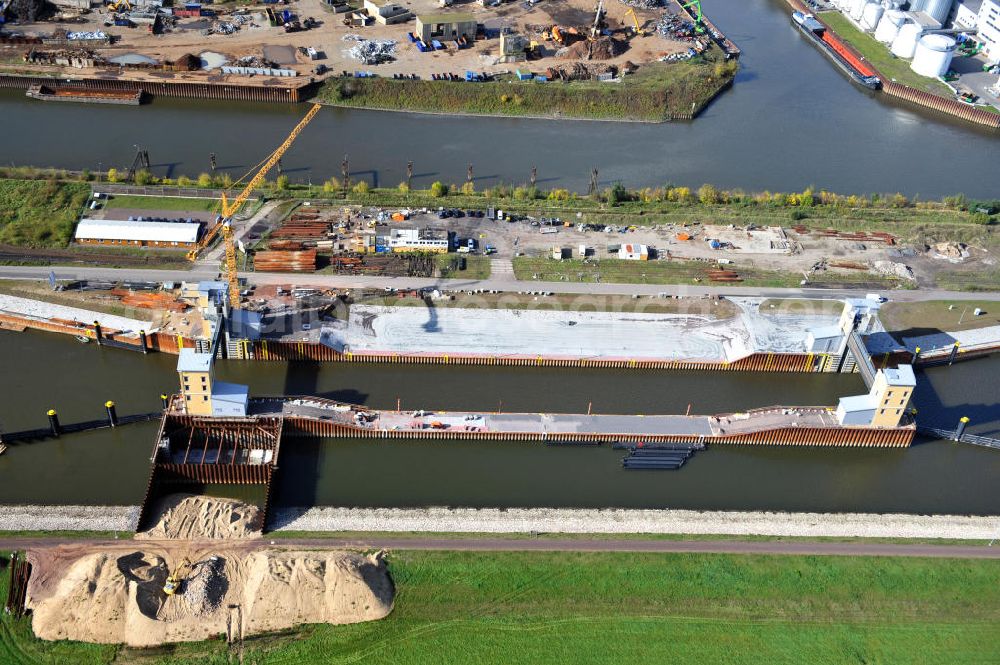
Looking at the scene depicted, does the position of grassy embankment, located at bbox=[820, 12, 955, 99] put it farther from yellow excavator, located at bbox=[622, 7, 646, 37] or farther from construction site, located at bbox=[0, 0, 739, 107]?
yellow excavator, located at bbox=[622, 7, 646, 37]

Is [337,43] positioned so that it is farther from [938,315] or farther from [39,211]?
[938,315]

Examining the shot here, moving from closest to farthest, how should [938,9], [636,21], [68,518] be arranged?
1. [68,518]
2. [636,21]
3. [938,9]

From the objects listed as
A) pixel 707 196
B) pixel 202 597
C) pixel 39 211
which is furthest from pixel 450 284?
pixel 39 211

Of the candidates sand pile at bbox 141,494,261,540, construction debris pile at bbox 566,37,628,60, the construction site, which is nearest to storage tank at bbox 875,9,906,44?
the construction site

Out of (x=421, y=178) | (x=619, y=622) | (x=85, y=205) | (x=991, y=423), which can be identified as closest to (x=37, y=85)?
(x=85, y=205)

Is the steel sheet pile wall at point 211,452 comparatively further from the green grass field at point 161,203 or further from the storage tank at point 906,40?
the storage tank at point 906,40

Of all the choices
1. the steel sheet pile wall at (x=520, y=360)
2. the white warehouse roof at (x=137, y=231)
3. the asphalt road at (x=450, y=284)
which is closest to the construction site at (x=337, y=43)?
the white warehouse roof at (x=137, y=231)
